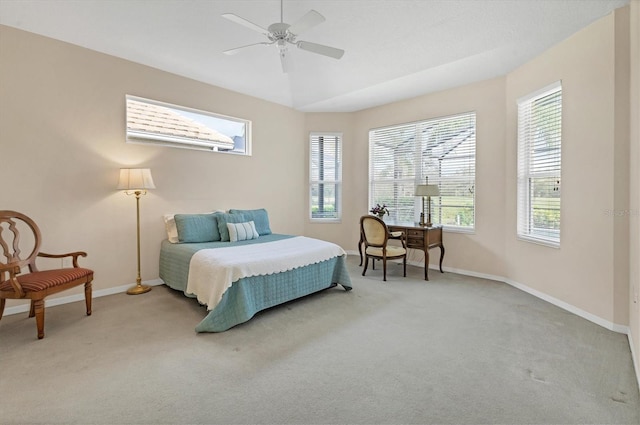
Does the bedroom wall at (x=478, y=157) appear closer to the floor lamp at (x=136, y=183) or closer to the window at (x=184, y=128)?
the window at (x=184, y=128)

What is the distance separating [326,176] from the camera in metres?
6.15

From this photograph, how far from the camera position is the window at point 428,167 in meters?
4.69

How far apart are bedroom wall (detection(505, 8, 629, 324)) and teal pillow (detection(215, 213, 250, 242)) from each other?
395cm

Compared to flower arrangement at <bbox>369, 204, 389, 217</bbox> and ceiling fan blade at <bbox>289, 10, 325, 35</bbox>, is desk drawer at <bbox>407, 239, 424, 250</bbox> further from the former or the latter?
ceiling fan blade at <bbox>289, 10, 325, 35</bbox>

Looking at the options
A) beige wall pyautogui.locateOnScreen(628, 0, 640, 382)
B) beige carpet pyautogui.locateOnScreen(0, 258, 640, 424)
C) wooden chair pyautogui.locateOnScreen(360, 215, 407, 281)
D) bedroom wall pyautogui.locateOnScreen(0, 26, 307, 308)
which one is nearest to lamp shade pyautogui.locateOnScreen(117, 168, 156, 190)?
bedroom wall pyautogui.locateOnScreen(0, 26, 307, 308)

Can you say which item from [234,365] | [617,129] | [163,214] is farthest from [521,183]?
[163,214]

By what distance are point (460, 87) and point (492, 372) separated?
4.11m

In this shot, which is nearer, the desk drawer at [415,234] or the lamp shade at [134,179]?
the lamp shade at [134,179]

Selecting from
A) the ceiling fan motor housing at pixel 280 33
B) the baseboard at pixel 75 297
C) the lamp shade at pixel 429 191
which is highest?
the ceiling fan motor housing at pixel 280 33

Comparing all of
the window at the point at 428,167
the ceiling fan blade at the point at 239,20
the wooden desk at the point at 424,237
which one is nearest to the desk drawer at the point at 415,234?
the wooden desk at the point at 424,237

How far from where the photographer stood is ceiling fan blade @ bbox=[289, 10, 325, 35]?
2.34 meters

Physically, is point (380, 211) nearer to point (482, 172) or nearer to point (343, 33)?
point (482, 172)

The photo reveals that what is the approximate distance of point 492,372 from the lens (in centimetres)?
206

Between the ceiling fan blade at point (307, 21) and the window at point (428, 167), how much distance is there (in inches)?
124
